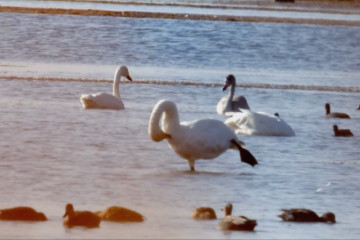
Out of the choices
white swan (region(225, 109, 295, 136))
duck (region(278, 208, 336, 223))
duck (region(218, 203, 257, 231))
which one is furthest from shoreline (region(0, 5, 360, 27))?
duck (region(218, 203, 257, 231))

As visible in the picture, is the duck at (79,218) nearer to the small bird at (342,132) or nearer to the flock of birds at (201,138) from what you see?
the flock of birds at (201,138)

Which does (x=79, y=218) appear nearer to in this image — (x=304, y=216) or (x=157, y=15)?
(x=304, y=216)

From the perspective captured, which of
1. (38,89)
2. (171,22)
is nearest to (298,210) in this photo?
(38,89)

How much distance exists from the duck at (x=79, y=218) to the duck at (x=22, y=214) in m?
0.21

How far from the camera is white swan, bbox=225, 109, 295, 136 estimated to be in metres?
15.2

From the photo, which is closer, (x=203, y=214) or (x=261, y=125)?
(x=203, y=214)

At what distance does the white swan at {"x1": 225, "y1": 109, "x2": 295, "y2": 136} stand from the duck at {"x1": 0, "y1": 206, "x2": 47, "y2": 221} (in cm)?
622

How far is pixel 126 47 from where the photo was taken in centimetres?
3250

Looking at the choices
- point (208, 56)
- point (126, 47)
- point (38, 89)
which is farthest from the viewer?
point (126, 47)

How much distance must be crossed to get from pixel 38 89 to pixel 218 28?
852 inches

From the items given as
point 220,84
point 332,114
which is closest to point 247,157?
point 332,114

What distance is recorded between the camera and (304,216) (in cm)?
981

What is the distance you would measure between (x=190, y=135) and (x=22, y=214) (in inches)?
125

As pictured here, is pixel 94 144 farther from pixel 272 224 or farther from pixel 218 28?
pixel 218 28
